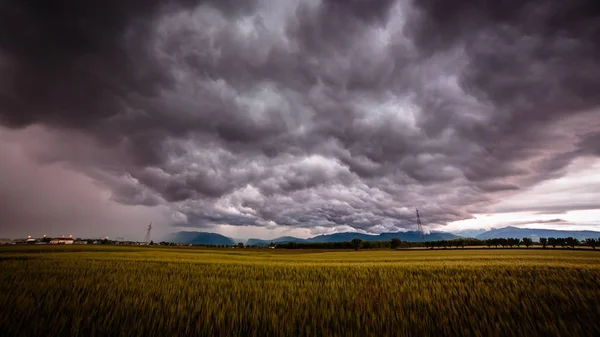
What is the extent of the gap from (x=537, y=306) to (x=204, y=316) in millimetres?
7103

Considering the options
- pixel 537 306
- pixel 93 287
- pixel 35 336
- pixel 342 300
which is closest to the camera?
pixel 35 336

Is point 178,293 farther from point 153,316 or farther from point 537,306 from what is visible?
point 537,306

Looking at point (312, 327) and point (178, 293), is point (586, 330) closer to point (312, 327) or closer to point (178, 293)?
point (312, 327)

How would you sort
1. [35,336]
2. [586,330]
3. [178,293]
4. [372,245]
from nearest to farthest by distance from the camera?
1. [35,336]
2. [586,330]
3. [178,293]
4. [372,245]

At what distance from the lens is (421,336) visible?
4109 mm

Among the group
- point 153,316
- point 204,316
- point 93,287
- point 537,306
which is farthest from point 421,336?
point 93,287

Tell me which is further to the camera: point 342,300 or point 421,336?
point 342,300

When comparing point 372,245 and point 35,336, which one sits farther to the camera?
point 372,245

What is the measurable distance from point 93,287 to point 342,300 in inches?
292

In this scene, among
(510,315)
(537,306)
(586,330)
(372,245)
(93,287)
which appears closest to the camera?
(586,330)

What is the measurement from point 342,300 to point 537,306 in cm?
420

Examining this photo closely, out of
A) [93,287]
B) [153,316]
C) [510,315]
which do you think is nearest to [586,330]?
[510,315]

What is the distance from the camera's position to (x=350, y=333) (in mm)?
4039

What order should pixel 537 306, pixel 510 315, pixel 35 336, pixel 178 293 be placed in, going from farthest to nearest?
pixel 178 293 < pixel 537 306 < pixel 510 315 < pixel 35 336
